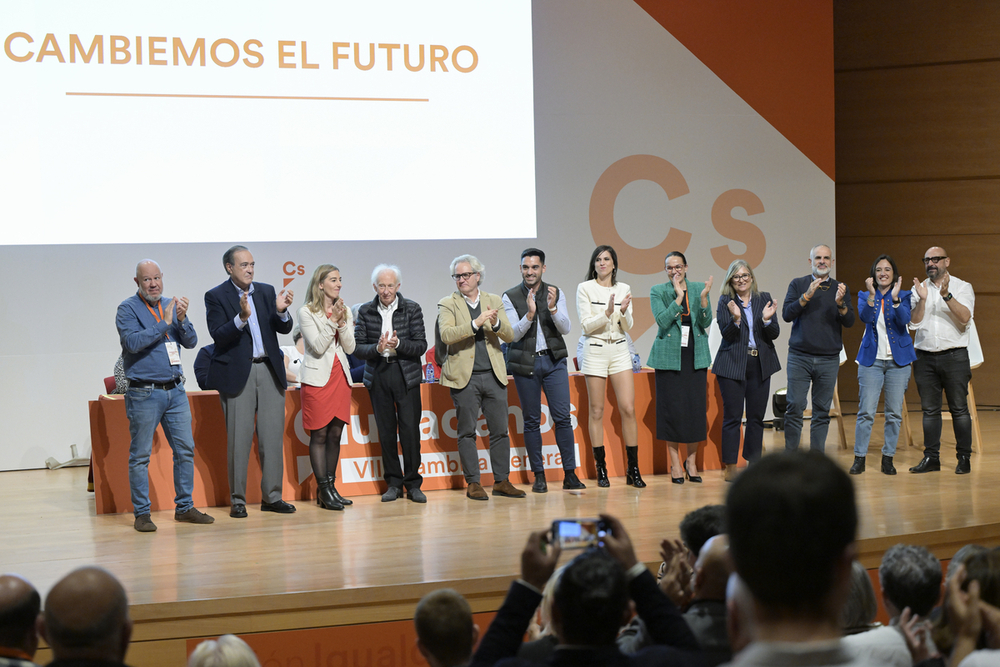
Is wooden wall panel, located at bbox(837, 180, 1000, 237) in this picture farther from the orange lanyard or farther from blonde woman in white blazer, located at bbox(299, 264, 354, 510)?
the orange lanyard

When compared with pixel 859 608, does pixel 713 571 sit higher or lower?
higher

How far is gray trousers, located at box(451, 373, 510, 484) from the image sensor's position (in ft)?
17.8

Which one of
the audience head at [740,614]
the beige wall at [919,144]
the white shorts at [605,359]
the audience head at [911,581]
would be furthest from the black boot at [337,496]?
the beige wall at [919,144]

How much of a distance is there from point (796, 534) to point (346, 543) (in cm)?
364

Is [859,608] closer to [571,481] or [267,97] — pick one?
[571,481]

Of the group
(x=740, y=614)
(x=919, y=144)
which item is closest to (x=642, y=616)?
(x=740, y=614)

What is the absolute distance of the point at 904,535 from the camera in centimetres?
402

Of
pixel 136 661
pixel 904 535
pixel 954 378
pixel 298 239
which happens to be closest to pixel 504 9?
pixel 298 239

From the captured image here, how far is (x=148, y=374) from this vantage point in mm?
4746

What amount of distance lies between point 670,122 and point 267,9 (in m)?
3.68

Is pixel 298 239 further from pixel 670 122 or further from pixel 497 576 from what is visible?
pixel 497 576

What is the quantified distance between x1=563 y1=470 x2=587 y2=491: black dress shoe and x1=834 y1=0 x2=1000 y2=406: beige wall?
5183 millimetres

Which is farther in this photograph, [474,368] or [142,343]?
[474,368]

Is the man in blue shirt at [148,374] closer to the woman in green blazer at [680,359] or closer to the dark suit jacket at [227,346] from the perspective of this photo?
the dark suit jacket at [227,346]
